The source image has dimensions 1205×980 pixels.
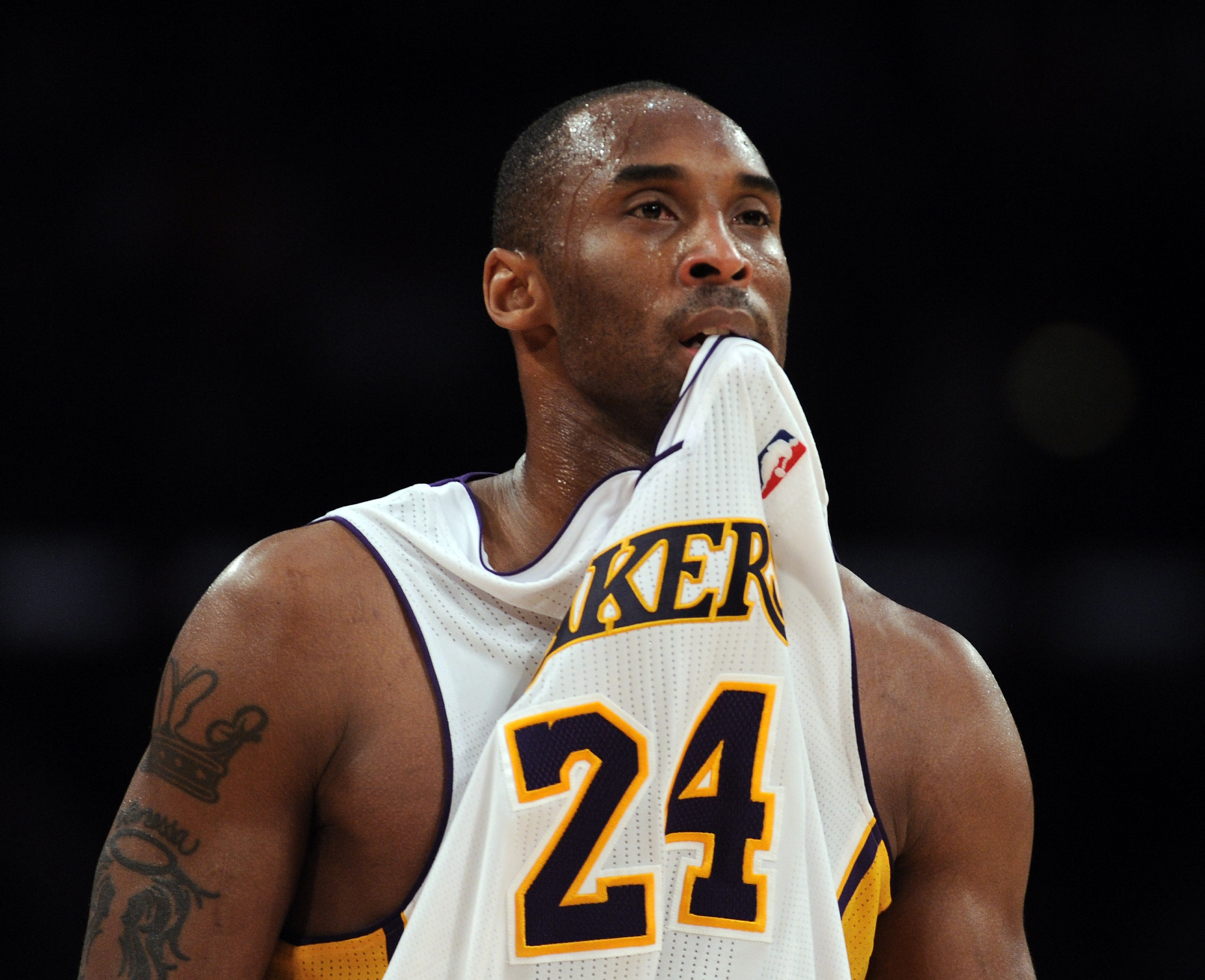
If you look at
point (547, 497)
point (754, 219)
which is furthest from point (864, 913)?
point (754, 219)

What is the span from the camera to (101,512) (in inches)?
99.2

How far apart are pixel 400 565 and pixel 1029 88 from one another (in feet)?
7.65

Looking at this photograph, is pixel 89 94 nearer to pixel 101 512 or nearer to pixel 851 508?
Result: pixel 101 512

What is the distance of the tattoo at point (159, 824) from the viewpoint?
1.19 metres

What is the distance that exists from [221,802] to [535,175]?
79 centimetres

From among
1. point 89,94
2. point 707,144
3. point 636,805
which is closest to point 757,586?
point 636,805

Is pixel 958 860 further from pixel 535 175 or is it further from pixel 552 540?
pixel 535 175

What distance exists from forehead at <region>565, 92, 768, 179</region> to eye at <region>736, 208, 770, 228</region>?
0.15 feet

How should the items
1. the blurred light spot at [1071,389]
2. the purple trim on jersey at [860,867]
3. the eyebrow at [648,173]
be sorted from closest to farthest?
the purple trim on jersey at [860,867], the eyebrow at [648,173], the blurred light spot at [1071,389]

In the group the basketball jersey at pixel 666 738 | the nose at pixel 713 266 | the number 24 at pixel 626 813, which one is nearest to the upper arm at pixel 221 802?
the basketball jersey at pixel 666 738

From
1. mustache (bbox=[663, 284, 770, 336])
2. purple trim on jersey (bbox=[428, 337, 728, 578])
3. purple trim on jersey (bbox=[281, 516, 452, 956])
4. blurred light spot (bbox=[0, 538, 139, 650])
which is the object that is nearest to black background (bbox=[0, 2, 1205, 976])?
blurred light spot (bbox=[0, 538, 139, 650])

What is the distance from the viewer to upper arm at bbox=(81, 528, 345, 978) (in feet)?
3.85

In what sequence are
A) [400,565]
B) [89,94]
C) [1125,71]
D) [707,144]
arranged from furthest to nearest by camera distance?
[1125,71] < [89,94] < [707,144] < [400,565]

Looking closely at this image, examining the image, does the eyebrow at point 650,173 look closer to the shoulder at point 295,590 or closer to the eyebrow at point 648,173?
the eyebrow at point 648,173
